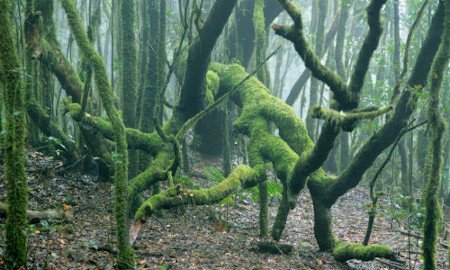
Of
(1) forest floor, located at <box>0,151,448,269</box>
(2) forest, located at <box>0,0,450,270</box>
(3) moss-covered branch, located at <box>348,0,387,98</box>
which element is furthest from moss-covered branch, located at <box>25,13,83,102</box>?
(3) moss-covered branch, located at <box>348,0,387,98</box>

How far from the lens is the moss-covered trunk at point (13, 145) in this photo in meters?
4.50

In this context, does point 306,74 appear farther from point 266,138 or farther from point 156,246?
point 156,246

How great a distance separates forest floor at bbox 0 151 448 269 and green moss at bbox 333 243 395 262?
179 millimetres

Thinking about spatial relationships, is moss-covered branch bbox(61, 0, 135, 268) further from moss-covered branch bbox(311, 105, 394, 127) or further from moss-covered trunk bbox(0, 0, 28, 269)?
moss-covered branch bbox(311, 105, 394, 127)

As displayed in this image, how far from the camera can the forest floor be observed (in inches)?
244

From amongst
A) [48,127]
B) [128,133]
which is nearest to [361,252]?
[128,133]

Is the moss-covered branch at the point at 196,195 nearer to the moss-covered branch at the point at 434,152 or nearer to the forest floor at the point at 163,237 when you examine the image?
the forest floor at the point at 163,237

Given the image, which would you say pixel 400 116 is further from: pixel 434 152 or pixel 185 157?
pixel 185 157

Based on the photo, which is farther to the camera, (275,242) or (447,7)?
(275,242)

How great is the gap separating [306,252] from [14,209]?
510cm

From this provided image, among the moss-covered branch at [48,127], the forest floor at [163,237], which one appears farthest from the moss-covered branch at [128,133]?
the forest floor at [163,237]

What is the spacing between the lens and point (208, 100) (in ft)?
35.3

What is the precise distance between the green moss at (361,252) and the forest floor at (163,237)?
0.18 m

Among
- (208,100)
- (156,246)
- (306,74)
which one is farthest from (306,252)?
(306,74)
